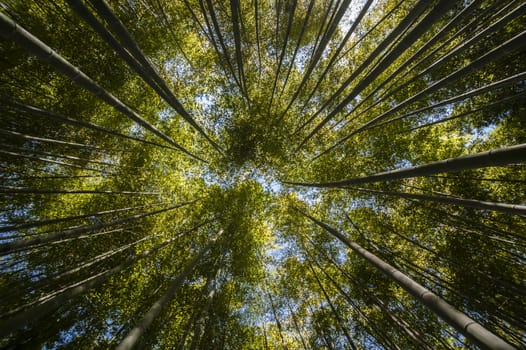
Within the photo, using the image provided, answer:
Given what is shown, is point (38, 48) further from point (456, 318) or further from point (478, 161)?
point (456, 318)

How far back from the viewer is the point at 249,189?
32.3ft

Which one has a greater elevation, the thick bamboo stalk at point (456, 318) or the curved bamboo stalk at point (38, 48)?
the curved bamboo stalk at point (38, 48)

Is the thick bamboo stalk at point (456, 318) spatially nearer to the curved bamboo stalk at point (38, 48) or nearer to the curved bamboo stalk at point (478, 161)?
the curved bamboo stalk at point (478, 161)

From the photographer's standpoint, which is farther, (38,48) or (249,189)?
(249,189)

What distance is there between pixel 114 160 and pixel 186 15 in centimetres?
593

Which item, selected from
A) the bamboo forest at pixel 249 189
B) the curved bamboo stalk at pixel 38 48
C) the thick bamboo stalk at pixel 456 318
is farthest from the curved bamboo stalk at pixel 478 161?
the curved bamboo stalk at pixel 38 48

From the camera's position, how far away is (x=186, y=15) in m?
8.34

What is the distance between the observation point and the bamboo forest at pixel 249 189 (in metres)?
4.95

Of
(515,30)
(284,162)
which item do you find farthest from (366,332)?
(515,30)

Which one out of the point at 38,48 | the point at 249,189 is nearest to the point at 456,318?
the point at 38,48

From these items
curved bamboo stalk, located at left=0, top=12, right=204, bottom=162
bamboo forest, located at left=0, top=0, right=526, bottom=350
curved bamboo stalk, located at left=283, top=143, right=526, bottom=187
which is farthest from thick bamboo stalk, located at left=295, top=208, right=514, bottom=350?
curved bamboo stalk, located at left=0, top=12, right=204, bottom=162

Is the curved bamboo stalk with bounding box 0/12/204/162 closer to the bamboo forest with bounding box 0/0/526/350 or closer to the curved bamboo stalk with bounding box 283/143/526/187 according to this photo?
the bamboo forest with bounding box 0/0/526/350

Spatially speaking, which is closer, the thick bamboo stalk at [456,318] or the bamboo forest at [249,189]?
the thick bamboo stalk at [456,318]

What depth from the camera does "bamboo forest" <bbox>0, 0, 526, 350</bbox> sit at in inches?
195
